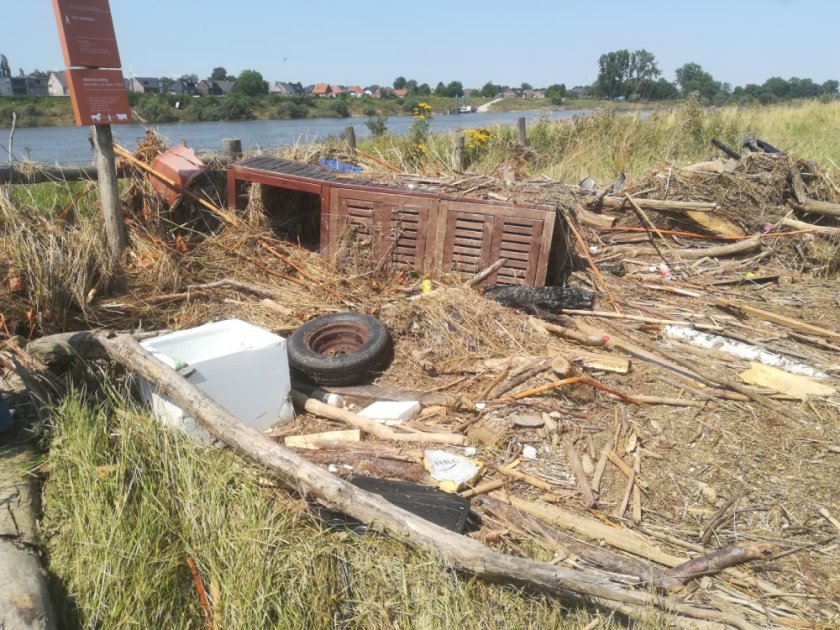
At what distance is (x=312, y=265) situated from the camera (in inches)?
254

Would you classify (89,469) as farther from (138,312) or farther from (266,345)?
(138,312)

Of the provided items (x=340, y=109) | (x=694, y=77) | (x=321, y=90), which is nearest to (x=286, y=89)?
(x=321, y=90)

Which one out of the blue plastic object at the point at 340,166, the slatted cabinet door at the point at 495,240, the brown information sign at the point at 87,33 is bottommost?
the slatted cabinet door at the point at 495,240

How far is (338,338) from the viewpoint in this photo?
5160mm

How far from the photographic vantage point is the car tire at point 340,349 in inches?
181

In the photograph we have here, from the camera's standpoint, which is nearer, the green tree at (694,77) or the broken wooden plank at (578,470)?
the broken wooden plank at (578,470)

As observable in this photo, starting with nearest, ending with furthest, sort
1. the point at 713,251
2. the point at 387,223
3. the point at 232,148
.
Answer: the point at 387,223, the point at 713,251, the point at 232,148

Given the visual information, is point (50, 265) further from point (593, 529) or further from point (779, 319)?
point (779, 319)

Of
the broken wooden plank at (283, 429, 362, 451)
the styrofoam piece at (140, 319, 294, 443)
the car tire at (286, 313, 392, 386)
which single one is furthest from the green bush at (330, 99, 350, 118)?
the broken wooden plank at (283, 429, 362, 451)

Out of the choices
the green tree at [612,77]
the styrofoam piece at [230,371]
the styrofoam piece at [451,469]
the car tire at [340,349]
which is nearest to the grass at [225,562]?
the styrofoam piece at [230,371]

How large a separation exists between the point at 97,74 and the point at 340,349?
3.40 metres

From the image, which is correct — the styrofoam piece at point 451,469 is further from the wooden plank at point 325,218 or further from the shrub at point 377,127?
the shrub at point 377,127

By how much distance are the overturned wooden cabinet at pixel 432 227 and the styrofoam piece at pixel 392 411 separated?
2.23 meters

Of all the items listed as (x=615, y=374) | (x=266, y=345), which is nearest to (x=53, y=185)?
(x=266, y=345)
